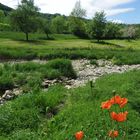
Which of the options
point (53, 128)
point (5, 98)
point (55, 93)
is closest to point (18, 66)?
point (5, 98)

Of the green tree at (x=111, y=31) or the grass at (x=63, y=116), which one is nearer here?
the grass at (x=63, y=116)

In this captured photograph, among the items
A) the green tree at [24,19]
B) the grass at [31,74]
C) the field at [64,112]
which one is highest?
the field at [64,112]

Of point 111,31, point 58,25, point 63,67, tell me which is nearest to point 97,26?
point 111,31

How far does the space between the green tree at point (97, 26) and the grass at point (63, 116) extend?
77.9 m

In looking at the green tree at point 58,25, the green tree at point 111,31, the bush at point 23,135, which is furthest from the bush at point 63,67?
the green tree at point 58,25

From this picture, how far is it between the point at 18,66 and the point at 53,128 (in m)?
17.6

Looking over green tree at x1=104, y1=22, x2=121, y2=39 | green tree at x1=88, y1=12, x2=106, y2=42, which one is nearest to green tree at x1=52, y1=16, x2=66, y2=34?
green tree at x1=104, y1=22, x2=121, y2=39

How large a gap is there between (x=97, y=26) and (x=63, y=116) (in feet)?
277

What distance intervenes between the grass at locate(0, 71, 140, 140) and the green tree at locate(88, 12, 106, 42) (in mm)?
77927

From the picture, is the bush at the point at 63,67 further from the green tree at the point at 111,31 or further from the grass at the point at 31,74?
the green tree at the point at 111,31

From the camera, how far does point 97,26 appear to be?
9681 cm

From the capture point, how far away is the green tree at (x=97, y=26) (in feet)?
315

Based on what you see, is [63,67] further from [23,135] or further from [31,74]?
[23,135]

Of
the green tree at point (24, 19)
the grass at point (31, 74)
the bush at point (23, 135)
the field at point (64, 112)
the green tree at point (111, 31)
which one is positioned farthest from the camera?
the green tree at point (111, 31)
